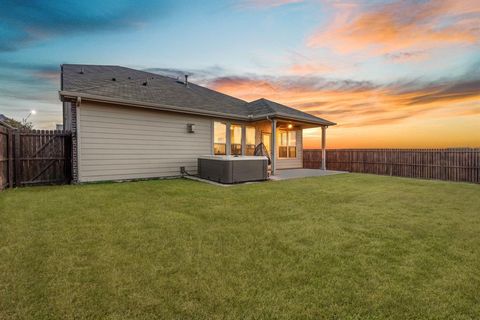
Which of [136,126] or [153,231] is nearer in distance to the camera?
[153,231]

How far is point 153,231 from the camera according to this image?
3.63m

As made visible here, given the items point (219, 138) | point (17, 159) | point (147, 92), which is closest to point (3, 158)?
point (17, 159)

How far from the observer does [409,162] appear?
12180 millimetres

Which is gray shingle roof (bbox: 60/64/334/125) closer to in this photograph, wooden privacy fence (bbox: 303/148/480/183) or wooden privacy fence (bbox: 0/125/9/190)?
wooden privacy fence (bbox: 0/125/9/190)

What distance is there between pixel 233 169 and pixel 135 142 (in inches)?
149

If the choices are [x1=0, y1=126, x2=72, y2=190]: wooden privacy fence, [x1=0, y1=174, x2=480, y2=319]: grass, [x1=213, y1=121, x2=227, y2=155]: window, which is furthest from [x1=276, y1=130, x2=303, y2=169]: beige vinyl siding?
[x1=0, y1=126, x2=72, y2=190]: wooden privacy fence

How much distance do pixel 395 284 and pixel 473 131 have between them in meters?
13.5

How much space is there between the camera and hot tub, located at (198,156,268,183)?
8.49 meters

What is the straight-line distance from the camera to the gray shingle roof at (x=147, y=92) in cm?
856

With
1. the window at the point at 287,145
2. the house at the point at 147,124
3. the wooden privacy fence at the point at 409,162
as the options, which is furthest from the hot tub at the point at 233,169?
the wooden privacy fence at the point at 409,162

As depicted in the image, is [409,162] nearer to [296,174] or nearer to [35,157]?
[296,174]

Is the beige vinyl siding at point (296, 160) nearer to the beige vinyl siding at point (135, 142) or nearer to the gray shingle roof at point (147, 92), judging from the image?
the gray shingle roof at point (147, 92)

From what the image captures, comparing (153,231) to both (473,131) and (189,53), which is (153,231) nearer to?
(189,53)

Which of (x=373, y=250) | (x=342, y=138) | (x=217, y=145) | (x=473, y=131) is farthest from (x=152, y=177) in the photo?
(x=473, y=131)
